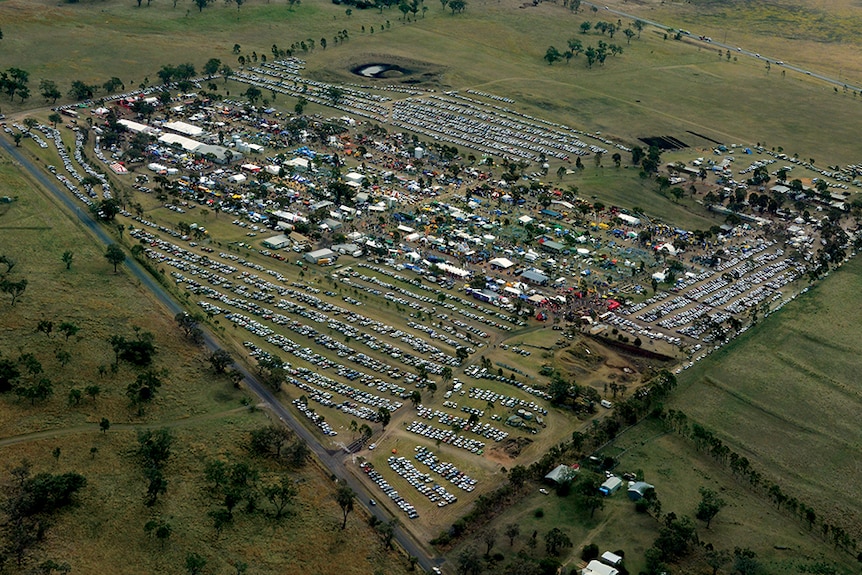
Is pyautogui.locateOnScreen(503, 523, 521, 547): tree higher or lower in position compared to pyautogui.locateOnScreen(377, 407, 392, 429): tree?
lower

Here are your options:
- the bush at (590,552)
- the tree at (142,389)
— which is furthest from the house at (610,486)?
the tree at (142,389)

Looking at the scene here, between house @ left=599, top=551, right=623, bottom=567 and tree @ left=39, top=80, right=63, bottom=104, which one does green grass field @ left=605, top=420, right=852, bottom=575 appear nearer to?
house @ left=599, top=551, right=623, bottom=567

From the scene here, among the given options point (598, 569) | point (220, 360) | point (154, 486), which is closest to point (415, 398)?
point (220, 360)

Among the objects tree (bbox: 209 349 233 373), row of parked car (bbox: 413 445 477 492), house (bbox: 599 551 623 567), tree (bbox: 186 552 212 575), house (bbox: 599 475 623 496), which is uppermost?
tree (bbox: 209 349 233 373)

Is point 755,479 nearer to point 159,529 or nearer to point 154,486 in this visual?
point 159,529

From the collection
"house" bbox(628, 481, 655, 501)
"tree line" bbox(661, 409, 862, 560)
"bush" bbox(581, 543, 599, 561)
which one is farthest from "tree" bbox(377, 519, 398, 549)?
"tree line" bbox(661, 409, 862, 560)

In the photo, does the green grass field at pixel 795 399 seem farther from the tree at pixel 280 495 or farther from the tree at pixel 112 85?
the tree at pixel 112 85
